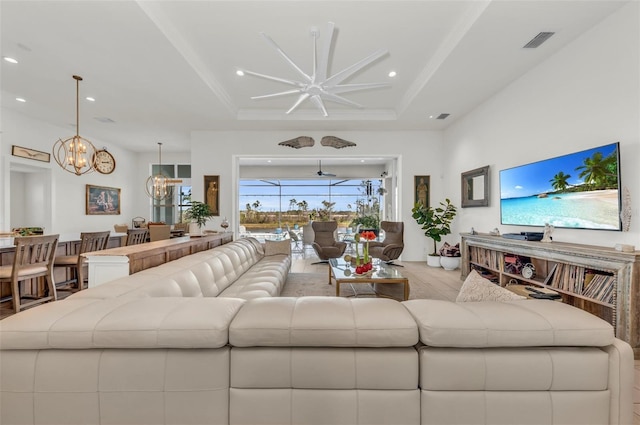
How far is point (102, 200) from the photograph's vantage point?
772cm

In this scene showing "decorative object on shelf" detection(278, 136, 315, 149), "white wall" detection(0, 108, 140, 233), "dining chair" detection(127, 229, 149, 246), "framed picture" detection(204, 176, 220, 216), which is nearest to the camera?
"dining chair" detection(127, 229, 149, 246)

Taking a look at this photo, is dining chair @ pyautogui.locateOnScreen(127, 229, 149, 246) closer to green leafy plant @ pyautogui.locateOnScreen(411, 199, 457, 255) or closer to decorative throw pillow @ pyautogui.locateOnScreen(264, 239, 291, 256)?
decorative throw pillow @ pyautogui.locateOnScreen(264, 239, 291, 256)

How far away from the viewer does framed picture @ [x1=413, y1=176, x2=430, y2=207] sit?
6.57m

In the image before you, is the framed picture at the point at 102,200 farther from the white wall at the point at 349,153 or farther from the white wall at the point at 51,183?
the white wall at the point at 349,153

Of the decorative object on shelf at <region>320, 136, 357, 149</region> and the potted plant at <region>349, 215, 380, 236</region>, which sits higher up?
the decorative object on shelf at <region>320, 136, 357, 149</region>

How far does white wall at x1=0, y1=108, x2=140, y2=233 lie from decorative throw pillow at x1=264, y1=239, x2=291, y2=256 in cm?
501

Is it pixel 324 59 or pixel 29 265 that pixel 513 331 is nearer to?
pixel 324 59

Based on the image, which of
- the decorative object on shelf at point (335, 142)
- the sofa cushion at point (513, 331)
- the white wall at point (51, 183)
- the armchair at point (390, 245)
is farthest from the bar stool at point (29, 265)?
the armchair at point (390, 245)

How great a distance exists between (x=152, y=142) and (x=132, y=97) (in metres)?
3.40

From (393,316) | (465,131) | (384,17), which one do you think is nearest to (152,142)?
(384,17)

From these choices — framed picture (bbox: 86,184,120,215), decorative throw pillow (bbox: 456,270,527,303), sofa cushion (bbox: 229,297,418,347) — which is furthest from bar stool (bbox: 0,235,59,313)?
framed picture (bbox: 86,184,120,215)

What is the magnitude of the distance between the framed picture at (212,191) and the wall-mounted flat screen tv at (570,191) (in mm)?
5721

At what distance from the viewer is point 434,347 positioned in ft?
4.06

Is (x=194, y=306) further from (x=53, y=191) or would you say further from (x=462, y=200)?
(x=53, y=191)
